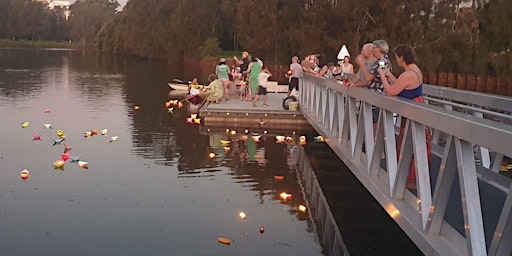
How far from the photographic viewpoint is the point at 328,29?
5350 centimetres

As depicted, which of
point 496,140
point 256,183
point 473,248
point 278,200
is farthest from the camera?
point 256,183

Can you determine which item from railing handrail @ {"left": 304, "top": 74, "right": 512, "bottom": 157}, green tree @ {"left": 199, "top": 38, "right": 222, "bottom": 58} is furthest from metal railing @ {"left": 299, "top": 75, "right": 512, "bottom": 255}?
green tree @ {"left": 199, "top": 38, "right": 222, "bottom": 58}

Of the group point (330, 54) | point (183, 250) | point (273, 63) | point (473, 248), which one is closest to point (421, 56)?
point (330, 54)

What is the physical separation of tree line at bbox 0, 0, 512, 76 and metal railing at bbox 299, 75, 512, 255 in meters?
33.5

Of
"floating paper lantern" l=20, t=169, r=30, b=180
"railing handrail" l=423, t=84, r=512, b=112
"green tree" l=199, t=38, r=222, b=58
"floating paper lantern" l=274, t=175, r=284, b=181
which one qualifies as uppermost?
"green tree" l=199, t=38, r=222, b=58

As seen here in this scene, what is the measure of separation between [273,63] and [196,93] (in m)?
36.8

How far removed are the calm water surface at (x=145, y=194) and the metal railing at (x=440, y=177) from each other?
73.8 inches

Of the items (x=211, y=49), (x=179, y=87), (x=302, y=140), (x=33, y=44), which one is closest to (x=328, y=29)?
(x=211, y=49)

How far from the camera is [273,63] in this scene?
59969mm

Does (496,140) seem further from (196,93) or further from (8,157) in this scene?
(196,93)

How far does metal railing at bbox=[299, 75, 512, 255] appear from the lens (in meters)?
4.33

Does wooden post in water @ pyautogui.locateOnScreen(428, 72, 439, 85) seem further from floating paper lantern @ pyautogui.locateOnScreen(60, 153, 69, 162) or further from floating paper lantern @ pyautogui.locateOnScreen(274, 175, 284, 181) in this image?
floating paper lantern @ pyautogui.locateOnScreen(60, 153, 69, 162)

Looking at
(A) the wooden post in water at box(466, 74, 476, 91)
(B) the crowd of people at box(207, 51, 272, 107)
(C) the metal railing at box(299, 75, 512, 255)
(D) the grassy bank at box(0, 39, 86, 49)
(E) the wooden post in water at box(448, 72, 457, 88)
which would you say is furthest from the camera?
(D) the grassy bank at box(0, 39, 86, 49)

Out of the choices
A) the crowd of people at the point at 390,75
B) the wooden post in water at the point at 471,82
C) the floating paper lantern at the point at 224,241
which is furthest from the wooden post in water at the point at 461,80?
the floating paper lantern at the point at 224,241
